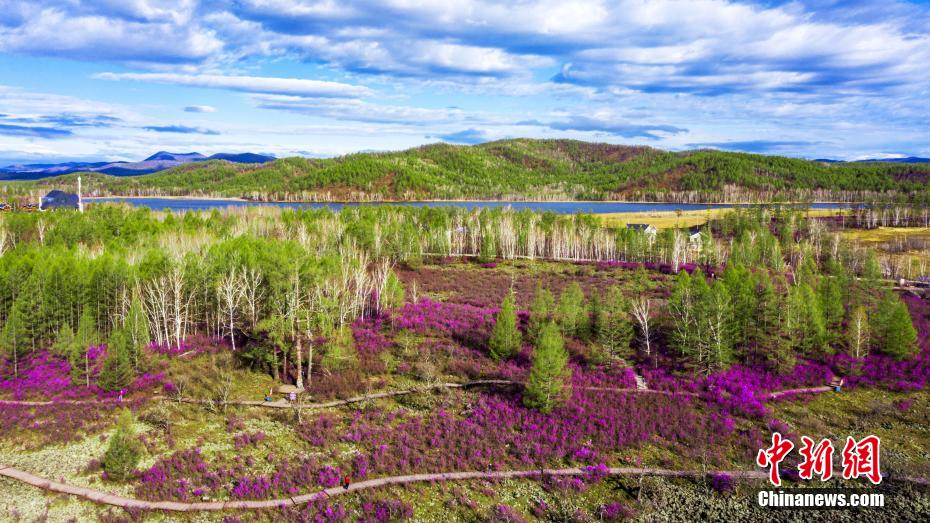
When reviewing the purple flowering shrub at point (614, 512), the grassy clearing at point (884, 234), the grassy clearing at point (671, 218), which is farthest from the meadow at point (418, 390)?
the grassy clearing at point (671, 218)

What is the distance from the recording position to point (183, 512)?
22281 mm

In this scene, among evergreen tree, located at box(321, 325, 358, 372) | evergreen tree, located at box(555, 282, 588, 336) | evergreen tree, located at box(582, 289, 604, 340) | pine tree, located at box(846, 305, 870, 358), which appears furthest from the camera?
evergreen tree, located at box(555, 282, 588, 336)

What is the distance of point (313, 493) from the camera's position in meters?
23.8

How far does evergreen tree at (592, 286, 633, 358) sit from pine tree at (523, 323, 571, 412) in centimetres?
819

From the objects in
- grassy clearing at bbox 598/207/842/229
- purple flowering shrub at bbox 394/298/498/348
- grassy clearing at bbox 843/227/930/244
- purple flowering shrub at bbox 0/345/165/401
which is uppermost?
grassy clearing at bbox 598/207/842/229

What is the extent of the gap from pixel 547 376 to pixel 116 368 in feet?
88.2

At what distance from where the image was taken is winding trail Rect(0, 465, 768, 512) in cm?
2259

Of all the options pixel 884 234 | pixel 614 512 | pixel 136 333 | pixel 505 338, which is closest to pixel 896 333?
pixel 505 338

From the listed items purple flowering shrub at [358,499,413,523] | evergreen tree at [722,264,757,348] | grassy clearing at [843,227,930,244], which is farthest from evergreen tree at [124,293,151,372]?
grassy clearing at [843,227,930,244]

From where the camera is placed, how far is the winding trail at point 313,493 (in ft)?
74.1

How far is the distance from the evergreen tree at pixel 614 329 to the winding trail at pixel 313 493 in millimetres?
14086

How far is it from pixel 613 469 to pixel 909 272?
75522mm

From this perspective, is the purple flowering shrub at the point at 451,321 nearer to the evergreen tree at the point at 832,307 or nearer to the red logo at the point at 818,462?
the red logo at the point at 818,462

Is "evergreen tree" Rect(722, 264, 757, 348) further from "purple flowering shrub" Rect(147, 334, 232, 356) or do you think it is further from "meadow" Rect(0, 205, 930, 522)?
"purple flowering shrub" Rect(147, 334, 232, 356)
